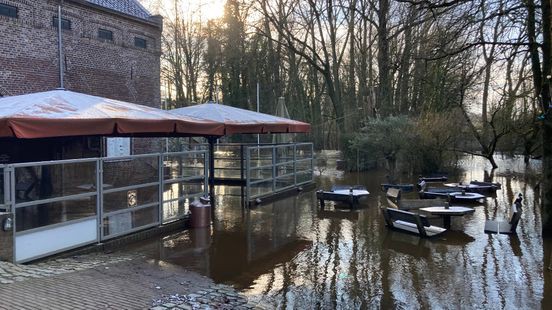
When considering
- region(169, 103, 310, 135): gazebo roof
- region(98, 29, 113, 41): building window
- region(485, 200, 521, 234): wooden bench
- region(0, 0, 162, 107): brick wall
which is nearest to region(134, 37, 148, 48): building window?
region(0, 0, 162, 107): brick wall

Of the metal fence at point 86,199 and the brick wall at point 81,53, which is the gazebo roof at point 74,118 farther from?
the brick wall at point 81,53

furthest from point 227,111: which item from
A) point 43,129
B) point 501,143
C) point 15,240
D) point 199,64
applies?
point 199,64

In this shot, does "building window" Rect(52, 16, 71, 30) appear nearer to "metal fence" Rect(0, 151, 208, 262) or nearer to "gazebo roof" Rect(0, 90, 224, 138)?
"gazebo roof" Rect(0, 90, 224, 138)

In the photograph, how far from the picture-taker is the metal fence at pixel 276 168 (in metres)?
13.6

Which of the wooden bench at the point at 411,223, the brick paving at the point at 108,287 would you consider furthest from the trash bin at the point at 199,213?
the wooden bench at the point at 411,223

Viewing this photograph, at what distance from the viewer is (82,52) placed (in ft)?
58.1

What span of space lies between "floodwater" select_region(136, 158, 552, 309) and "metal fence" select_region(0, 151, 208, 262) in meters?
0.79

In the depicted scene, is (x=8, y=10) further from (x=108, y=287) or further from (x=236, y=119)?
(x=108, y=287)

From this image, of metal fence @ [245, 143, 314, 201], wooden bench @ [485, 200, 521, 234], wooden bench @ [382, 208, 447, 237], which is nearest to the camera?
wooden bench @ [382, 208, 447, 237]

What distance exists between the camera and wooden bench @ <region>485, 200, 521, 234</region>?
31.0ft

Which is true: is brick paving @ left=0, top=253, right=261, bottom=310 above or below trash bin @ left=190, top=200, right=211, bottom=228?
below

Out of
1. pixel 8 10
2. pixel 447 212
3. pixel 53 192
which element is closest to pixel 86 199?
pixel 53 192

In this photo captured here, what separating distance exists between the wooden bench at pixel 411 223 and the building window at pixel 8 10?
1267cm

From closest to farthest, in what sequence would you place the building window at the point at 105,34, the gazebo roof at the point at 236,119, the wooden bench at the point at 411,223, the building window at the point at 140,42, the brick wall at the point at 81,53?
the wooden bench at the point at 411,223 < the gazebo roof at the point at 236,119 < the brick wall at the point at 81,53 < the building window at the point at 105,34 < the building window at the point at 140,42
